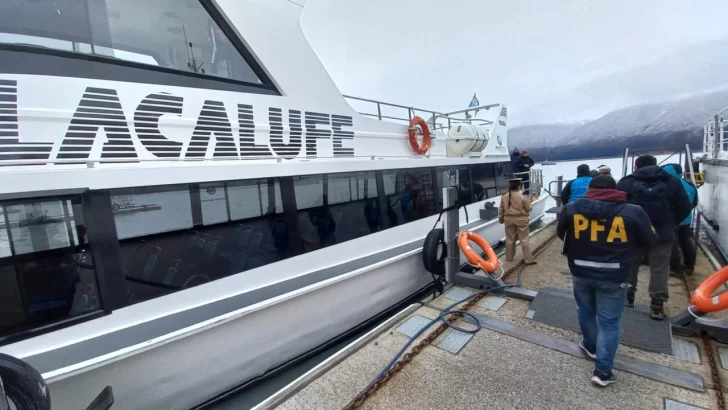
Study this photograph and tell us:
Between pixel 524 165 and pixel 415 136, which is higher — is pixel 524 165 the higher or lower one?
the lower one

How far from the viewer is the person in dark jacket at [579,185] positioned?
4.88m

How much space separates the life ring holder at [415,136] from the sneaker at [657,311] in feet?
12.3

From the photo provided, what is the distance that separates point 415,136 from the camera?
569 centimetres

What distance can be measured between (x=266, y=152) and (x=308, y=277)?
143cm

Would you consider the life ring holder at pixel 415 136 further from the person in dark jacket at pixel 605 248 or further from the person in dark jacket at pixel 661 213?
the person in dark jacket at pixel 605 248

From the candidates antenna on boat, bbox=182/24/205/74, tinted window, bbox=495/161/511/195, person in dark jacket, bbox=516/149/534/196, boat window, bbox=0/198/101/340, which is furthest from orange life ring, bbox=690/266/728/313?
person in dark jacket, bbox=516/149/534/196

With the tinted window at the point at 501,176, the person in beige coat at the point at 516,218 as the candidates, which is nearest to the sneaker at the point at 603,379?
the person in beige coat at the point at 516,218

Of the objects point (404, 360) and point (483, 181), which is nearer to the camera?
point (404, 360)

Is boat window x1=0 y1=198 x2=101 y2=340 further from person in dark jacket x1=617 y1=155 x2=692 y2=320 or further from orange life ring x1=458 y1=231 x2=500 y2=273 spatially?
person in dark jacket x1=617 y1=155 x2=692 y2=320

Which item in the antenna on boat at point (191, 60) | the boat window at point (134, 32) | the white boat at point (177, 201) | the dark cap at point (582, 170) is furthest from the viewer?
the dark cap at point (582, 170)

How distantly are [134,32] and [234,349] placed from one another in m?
3.04

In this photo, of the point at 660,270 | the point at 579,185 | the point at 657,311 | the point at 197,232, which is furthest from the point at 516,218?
the point at 197,232

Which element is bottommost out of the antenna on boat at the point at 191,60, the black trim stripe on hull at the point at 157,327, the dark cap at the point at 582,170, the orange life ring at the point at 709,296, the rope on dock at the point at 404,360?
the rope on dock at the point at 404,360

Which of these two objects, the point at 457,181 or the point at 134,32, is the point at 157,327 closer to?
the point at 134,32
